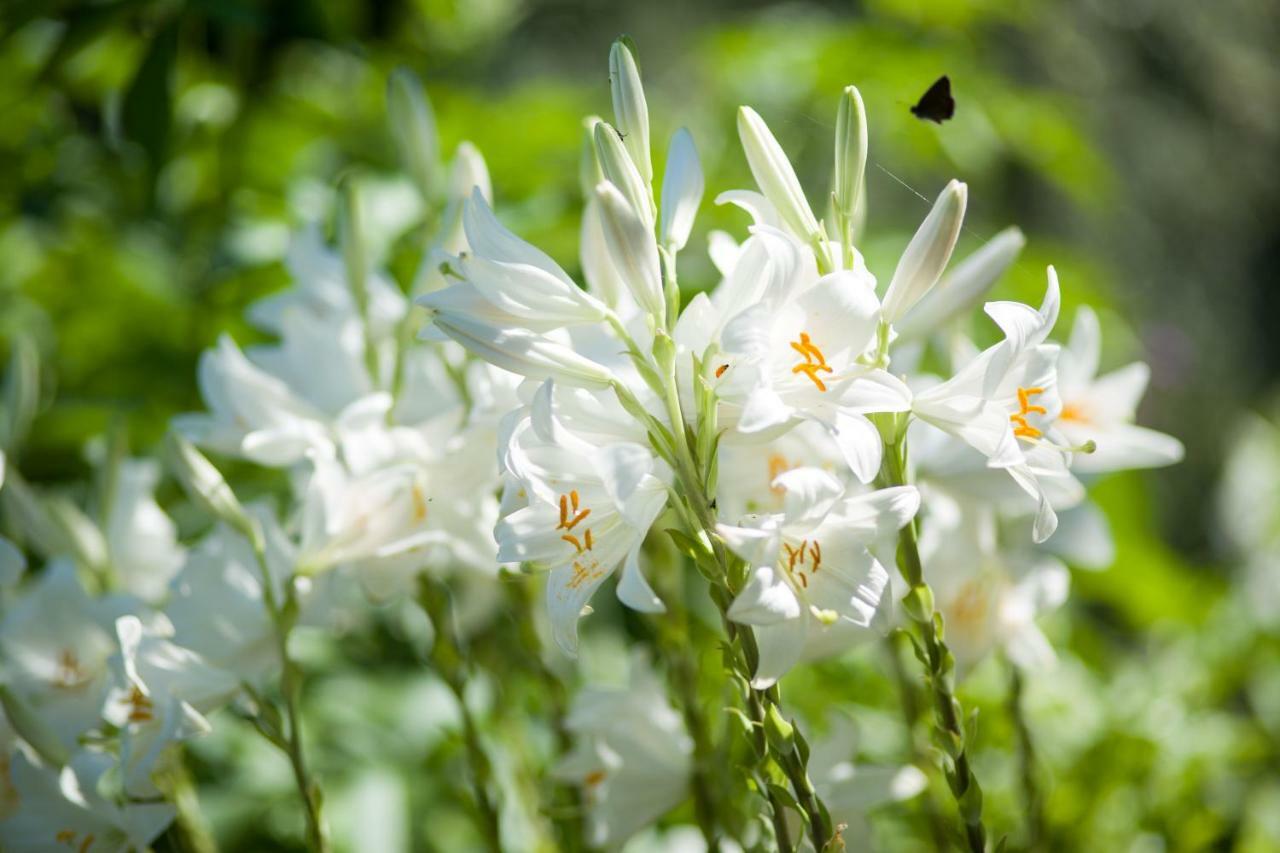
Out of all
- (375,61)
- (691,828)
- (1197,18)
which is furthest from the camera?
(1197,18)

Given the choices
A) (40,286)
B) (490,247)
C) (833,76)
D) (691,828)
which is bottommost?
(40,286)

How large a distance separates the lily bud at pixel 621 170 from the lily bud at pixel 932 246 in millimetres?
129

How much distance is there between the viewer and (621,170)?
0.53m

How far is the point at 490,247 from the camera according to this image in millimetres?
531

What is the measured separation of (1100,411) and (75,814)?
2.29 ft

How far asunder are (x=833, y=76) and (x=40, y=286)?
112cm

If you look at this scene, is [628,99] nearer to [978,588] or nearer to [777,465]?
[777,465]

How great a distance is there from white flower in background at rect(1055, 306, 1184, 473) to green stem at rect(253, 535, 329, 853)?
500 mm

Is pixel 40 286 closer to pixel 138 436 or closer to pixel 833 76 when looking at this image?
pixel 138 436

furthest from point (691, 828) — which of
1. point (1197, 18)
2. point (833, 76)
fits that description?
point (1197, 18)

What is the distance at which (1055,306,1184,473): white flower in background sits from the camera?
714 mm

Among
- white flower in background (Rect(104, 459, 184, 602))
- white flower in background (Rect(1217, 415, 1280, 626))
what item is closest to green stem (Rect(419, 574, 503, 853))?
white flower in background (Rect(104, 459, 184, 602))

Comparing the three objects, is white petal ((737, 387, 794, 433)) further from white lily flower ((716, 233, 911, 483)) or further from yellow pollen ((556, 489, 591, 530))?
yellow pollen ((556, 489, 591, 530))

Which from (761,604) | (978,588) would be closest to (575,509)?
(761,604)
